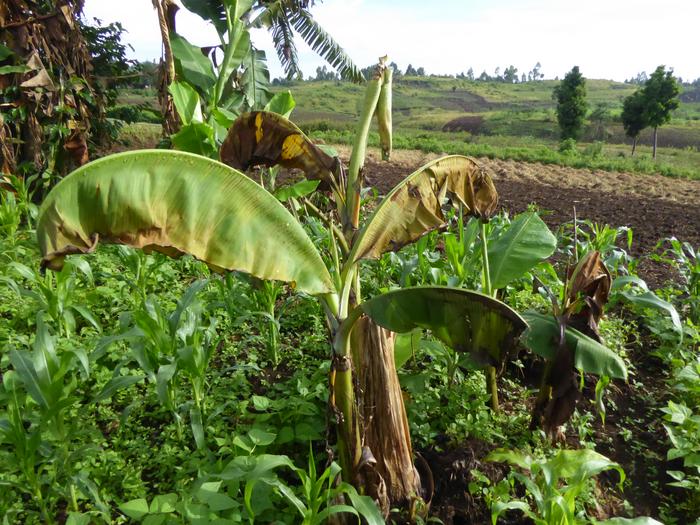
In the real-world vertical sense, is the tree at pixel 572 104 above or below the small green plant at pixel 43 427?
above

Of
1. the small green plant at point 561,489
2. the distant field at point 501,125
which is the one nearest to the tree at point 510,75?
the distant field at point 501,125

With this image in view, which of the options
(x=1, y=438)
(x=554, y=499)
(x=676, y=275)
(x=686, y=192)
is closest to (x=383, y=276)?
(x=554, y=499)

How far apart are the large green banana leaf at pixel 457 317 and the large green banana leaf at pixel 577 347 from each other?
19.4 inches

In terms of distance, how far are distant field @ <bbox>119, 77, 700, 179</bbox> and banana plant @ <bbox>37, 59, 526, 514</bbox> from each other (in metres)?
8.44

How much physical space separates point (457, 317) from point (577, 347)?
69 centimetres

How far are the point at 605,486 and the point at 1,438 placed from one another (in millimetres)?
2417

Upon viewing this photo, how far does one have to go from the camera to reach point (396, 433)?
170cm

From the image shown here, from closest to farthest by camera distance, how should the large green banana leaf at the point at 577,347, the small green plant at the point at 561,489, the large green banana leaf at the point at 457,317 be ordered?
1. the large green banana leaf at the point at 457,317
2. the small green plant at the point at 561,489
3. the large green banana leaf at the point at 577,347

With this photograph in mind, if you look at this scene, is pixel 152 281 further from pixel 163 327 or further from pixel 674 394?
pixel 674 394

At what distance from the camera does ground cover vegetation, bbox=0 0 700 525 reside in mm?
1293

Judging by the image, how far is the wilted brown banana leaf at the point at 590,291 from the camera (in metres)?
1.85

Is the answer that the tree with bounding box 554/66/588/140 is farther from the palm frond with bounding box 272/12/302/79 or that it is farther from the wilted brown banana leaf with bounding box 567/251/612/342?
the wilted brown banana leaf with bounding box 567/251/612/342

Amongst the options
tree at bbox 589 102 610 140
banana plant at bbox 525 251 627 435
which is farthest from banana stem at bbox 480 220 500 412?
tree at bbox 589 102 610 140

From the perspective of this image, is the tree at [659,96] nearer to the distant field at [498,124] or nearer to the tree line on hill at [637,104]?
the tree line on hill at [637,104]
